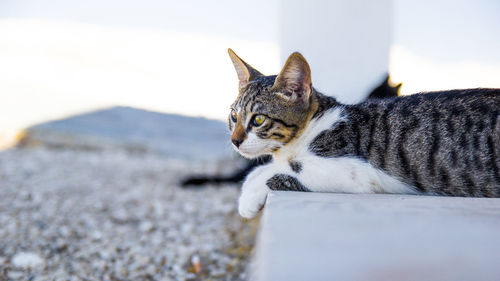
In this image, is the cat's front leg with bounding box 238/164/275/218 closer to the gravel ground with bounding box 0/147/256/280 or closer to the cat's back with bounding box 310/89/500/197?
the cat's back with bounding box 310/89/500/197

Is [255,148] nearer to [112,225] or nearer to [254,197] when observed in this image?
[254,197]

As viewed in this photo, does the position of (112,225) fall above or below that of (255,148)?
below

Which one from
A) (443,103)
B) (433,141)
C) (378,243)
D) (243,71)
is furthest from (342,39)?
(378,243)

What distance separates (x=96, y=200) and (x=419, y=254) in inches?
98.9

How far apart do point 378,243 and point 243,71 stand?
1.06 m

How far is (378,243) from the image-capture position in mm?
676

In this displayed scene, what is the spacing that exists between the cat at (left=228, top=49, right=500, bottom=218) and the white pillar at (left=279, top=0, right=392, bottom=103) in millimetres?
397

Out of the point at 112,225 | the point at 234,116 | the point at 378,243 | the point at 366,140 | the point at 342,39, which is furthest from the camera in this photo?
the point at 112,225

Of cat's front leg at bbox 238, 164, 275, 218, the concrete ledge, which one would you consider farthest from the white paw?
the concrete ledge

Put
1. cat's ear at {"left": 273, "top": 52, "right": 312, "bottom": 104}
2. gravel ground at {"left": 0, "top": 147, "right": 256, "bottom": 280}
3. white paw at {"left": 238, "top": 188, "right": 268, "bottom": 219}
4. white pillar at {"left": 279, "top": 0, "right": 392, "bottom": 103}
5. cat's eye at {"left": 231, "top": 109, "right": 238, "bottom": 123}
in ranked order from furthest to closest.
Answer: gravel ground at {"left": 0, "top": 147, "right": 256, "bottom": 280}, white pillar at {"left": 279, "top": 0, "right": 392, "bottom": 103}, cat's eye at {"left": 231, "top": 109, "right": 238, "bottom": 123}, cat's ear at {"left": 273, "top": 52, "right": 312, "bottom": 104}, white paw at {"left": 238, "top": 188, "right": 268, "bottom": 219}

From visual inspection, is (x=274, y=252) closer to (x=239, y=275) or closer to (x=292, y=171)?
(x=292, y=171)

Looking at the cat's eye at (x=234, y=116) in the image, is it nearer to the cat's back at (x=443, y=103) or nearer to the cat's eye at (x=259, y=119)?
the cat's eye at (x=259, y=119)

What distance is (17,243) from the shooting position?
205 centimetres

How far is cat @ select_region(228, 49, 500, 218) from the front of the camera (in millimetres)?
1225
